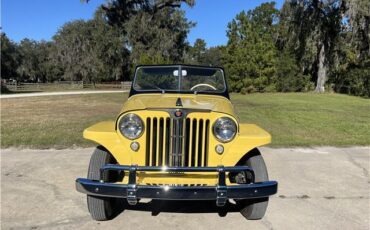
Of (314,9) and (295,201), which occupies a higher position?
(314,9)

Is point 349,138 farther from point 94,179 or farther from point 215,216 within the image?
point 94,179

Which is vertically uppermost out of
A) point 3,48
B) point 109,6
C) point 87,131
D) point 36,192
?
point 109,6

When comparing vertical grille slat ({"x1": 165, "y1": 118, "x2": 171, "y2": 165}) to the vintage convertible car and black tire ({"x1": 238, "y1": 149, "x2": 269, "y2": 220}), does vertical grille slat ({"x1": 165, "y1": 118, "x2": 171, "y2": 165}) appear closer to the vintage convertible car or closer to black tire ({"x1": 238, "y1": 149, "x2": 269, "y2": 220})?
the vintage convertible car

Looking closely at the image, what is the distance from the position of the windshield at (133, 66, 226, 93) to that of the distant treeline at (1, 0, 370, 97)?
25.7 meters

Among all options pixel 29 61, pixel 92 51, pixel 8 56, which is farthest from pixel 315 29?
pixel 29 61

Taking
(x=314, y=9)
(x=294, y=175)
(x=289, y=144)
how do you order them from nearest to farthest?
(x=294, y=175), (x=289, y=144), (x=314, y=9)

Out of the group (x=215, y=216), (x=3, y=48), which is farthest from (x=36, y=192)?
(x=3, y=48)

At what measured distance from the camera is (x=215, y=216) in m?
4.37

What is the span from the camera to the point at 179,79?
5.33m

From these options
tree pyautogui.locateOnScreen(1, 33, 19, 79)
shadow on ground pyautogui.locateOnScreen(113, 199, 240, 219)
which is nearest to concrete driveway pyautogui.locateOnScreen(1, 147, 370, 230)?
shadow on ground pyautogui.locateOnScreen(113, 199, 240, 219)

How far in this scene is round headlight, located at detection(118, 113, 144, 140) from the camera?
3.93 meters

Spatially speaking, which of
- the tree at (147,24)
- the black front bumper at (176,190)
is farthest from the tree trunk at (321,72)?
the black front bumper at (176,190)

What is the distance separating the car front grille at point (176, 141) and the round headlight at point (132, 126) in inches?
3.5

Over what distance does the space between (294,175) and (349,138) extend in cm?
451
